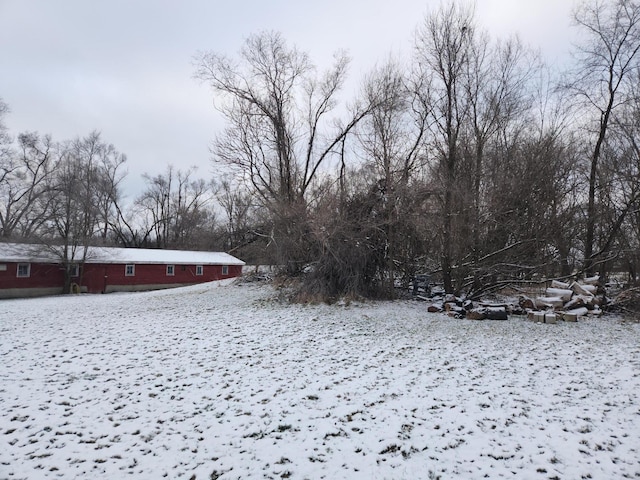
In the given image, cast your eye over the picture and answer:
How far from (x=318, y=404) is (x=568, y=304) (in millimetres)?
10213

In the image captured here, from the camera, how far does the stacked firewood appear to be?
404 inches

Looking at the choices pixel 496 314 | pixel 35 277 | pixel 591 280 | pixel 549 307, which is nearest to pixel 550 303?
A: pixel 549 307

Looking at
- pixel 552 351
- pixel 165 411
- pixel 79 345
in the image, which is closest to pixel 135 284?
pixel 79 345

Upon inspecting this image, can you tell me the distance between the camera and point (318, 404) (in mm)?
4609

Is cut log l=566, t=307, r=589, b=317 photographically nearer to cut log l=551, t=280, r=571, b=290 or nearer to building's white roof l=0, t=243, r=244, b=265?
cut log l=551, t=280, r=571, b=290

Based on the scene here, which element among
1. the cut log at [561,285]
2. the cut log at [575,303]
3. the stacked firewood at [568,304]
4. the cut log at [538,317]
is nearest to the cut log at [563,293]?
the stacked firewood at [568,304]

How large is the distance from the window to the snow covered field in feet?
60.4

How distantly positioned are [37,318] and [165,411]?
9.25 m

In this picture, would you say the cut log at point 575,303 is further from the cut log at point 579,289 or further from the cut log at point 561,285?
the cut log at point 561,285

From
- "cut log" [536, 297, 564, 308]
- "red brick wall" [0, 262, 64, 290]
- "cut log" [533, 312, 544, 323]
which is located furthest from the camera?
"red brick wall" [0, 262, 64, 290]

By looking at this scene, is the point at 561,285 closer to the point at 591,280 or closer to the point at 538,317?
the point at 591,280

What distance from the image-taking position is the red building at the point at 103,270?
22.5 m

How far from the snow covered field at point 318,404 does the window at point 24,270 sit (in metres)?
18.4

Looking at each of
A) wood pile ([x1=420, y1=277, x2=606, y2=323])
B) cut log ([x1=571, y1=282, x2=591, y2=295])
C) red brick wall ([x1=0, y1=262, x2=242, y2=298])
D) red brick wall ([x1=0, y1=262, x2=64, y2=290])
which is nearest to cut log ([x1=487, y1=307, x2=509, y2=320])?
wood pile ([x1=420, y1=277, x2=606, y2=323])
